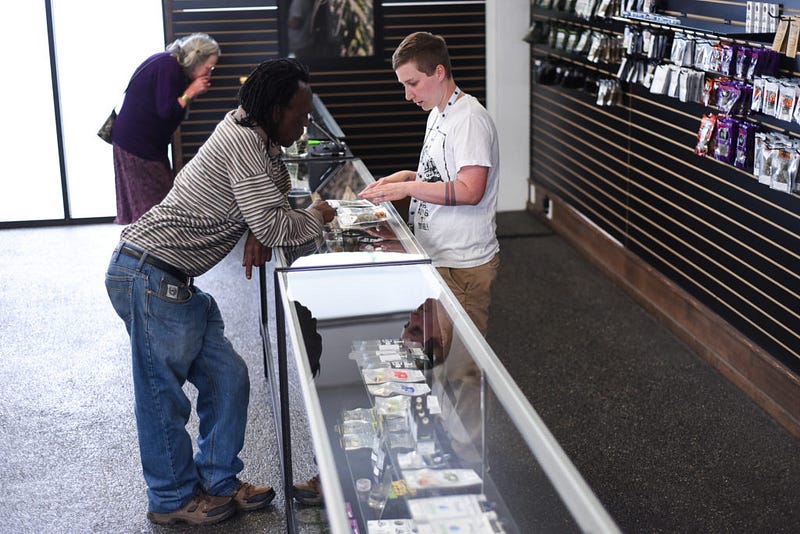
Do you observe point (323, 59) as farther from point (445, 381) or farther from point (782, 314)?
point (445, 381)

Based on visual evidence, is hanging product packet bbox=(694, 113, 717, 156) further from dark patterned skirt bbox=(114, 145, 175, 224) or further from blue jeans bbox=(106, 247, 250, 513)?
dark patterned skirt bbox=(114, 145, 175, 224)

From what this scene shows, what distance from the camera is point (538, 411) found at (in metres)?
4.36

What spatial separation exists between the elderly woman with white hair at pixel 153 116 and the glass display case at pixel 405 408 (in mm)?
2565

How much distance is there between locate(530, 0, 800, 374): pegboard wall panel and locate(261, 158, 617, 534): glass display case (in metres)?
1.88

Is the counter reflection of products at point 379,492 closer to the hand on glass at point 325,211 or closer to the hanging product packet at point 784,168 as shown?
the hand on glass at point 325,211

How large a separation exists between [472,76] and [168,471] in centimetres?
521

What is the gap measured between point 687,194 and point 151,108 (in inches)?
117

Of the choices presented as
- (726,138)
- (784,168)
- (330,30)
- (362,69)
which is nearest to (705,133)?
(726,138)

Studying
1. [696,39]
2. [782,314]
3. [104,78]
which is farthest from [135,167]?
[782,314]

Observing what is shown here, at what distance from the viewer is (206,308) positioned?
130 inches

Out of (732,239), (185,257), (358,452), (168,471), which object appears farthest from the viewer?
(732,239)

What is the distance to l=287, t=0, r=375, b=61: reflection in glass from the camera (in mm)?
7578

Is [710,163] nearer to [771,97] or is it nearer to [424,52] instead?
[771,97]

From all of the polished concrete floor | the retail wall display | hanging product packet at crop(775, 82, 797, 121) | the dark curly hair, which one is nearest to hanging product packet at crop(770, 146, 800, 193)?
the retail wall display
